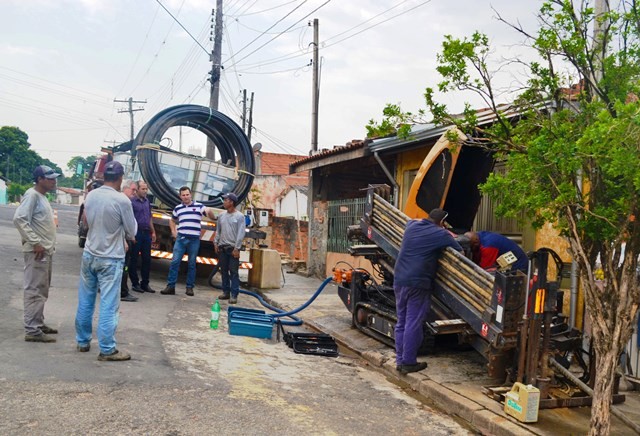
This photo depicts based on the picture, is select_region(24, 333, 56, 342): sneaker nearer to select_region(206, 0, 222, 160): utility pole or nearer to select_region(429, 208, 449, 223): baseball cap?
select_region(429, 208, 449, 223): baseball cap

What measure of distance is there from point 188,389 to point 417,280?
2.54m

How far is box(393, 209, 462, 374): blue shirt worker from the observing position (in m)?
5.83

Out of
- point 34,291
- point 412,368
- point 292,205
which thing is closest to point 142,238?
point 34,291

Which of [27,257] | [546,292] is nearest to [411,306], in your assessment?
[546,292]

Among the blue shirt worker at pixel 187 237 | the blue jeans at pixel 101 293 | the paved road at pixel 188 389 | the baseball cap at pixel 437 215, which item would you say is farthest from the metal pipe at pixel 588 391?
the blue shirt worker at pixel 187 237

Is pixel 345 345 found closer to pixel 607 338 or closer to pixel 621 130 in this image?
pixel 607 338

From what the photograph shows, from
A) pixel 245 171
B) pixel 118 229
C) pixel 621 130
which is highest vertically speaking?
pixel 245 171

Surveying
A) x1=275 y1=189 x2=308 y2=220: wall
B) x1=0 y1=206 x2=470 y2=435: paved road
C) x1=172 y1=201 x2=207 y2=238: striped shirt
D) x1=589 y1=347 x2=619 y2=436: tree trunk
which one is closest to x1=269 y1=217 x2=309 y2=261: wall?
x1=172 y1=201 x2=207 y2=238: striped shirt

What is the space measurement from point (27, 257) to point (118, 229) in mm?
1030

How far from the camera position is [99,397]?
13.6ft

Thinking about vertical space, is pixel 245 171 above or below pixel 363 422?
above

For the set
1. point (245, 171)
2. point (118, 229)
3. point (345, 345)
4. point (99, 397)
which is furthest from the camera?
point (245, 171)

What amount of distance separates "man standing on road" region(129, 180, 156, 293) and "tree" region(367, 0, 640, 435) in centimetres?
581

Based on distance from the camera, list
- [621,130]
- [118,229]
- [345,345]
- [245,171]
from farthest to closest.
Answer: [245,171] → [345,345] → [118,229] → [621,130]
